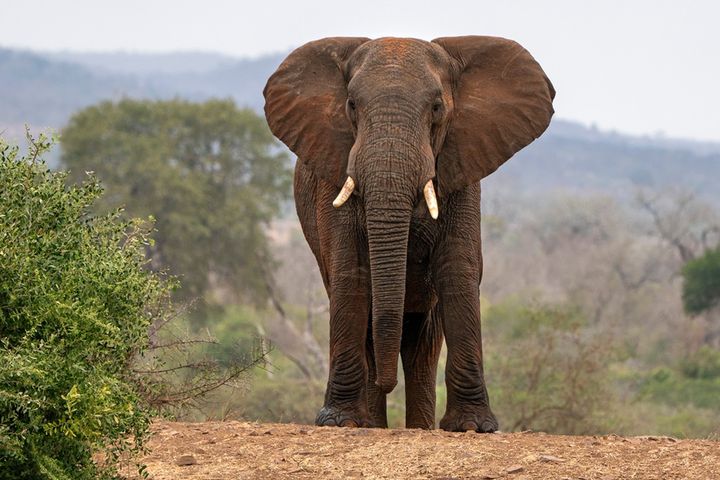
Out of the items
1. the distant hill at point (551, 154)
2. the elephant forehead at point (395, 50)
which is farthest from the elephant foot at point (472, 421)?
the distant hill at point (551, 154)

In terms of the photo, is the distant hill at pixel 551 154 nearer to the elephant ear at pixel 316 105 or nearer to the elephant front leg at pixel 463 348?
the elephant ear at pixel 316 105

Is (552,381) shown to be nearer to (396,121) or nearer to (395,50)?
(395,50)

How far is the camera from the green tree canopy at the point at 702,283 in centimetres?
3675

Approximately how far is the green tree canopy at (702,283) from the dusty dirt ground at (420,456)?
29598mm

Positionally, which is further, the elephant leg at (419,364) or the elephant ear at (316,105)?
the elephant leg at (419,364)

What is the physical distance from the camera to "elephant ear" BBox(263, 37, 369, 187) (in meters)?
8.87

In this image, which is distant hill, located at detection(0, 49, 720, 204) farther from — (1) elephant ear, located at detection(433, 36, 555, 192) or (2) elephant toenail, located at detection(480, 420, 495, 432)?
(2) elephant toenail, located at detection(480, 420, 495, 432)

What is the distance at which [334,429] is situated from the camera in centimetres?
837

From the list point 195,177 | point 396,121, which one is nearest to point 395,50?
point 396,121

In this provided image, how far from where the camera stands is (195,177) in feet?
124

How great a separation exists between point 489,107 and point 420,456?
8.40 ft

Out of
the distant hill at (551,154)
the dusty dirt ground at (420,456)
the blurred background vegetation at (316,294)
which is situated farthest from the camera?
the distant hill at (551,154)

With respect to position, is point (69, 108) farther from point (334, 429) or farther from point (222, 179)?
point (334, 429)

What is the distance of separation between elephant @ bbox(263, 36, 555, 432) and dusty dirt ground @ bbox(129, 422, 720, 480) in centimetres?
56
